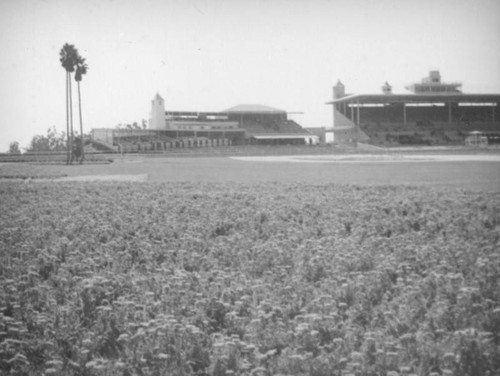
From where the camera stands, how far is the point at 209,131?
11306 centimetres

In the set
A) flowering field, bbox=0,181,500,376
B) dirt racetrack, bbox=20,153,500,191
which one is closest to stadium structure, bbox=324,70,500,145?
dirt racetrack, bbox=20,153,500,191


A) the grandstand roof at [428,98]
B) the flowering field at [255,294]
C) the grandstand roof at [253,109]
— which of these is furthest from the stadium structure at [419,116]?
the flowering field at [255,294]

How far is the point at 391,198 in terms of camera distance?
55.8 ft

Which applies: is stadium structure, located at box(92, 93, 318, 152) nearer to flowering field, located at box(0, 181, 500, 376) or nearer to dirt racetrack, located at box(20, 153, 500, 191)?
dirt racetrack, located at box(20, 153, 500, 191)

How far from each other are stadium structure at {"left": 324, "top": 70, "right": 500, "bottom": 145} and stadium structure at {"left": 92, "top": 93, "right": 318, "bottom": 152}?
355 inches

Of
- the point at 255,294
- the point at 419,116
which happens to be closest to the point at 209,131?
the point at 419,116

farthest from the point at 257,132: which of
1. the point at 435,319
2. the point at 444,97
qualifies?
the point at 435,319

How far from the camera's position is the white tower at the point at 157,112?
12169cm

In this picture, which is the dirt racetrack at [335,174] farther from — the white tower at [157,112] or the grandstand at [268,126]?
the white tower at [157,112]

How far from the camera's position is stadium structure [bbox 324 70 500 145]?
95938 millimetres

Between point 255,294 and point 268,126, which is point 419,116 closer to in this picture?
point 268,126

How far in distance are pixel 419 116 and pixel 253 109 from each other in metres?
33.7

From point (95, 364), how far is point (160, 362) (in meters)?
0.59

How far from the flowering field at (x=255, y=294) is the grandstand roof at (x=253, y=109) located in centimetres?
10799
